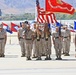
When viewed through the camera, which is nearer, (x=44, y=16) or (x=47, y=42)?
(x=47, y=42)

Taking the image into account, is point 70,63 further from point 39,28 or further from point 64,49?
point 64,49

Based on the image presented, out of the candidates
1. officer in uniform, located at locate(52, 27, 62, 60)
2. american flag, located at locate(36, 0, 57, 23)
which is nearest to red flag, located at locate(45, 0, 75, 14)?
american flag, located at locate(36, 0, 57, 23)

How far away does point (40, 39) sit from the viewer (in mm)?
21453

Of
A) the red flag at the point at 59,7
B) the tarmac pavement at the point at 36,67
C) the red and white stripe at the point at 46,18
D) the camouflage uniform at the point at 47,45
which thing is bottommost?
the tarmac pavement at the point at 36,67

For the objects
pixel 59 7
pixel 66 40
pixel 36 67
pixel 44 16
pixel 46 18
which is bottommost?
pixel 36 67

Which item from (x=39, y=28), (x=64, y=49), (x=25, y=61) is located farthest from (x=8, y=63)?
(x=64, y=49)

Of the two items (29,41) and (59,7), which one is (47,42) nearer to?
(29,41)

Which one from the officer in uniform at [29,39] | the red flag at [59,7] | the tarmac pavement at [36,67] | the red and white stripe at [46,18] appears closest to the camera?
the tarmac pavement at [36,67]

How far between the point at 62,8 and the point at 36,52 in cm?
433

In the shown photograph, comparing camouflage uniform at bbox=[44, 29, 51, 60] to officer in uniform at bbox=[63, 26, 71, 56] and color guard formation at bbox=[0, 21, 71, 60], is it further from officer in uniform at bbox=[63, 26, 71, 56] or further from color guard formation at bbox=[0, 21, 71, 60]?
officer in uniform at bbox=[63, 26, 71, 56]

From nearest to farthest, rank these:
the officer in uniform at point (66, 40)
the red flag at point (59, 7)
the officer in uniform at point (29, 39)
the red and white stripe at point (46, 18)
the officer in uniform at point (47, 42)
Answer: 1. the officer in uniform at point (29, 39)
2. the officer in uniform at point (47, 42)
3. the officer in uniform at point (66, 40)
4. the red flag at point (59, 7)
5. the red and white stripe at point (46, 18)

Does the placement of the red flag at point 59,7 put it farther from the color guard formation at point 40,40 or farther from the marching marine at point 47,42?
the marching marine at point 47,42

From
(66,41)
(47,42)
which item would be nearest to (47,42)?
(47,42)

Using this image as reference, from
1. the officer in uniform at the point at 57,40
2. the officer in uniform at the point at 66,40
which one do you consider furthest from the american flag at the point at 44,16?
the officer in uniform at the point at 57,40
